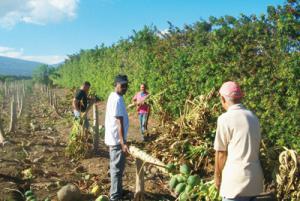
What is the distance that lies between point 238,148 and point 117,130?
2783mm

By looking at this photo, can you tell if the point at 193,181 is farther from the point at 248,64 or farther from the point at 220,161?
the point at 248,64

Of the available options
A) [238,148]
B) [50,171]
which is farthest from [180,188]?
[50,171]

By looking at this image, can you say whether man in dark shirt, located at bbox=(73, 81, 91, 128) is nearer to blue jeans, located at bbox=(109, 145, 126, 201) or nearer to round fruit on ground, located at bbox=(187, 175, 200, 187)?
blue jeans, located at bbox=(109, 145, 126, 201)

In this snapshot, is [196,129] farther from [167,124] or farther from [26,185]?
[26,185]

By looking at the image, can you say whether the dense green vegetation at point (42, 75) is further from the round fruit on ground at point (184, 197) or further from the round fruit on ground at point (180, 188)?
the round fruit on ground at point (184, 197)

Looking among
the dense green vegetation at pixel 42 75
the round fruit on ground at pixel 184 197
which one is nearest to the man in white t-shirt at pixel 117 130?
the round fruit on ground at pixel 184 197

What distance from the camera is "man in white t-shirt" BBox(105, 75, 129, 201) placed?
6.14 meters

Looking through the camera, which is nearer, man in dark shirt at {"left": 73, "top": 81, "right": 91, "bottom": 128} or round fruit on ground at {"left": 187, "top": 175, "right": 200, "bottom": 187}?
round fruit on ground at {"left": 187, "top": 175, "right": 200, "bottom": 187}

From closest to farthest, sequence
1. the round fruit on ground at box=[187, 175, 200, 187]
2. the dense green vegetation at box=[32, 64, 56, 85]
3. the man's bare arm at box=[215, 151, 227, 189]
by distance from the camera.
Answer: the man's bare arm at box=[215, 151, 227, 189]
the round fruit on ground at box=[187, 175, 200, 187]
the dense green vegetation at box=[32, 64, 56, 85]

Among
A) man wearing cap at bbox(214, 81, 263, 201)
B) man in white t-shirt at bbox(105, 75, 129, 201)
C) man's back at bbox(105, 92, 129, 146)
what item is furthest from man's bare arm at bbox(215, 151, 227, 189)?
man's back at bbox(105, 92, 129, 146)

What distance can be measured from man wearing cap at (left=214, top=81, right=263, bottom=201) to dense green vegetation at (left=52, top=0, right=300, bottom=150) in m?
3.55

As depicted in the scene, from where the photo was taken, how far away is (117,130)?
623 centimetres

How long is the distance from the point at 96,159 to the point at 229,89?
6246 mm

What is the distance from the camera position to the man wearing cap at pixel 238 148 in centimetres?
370
